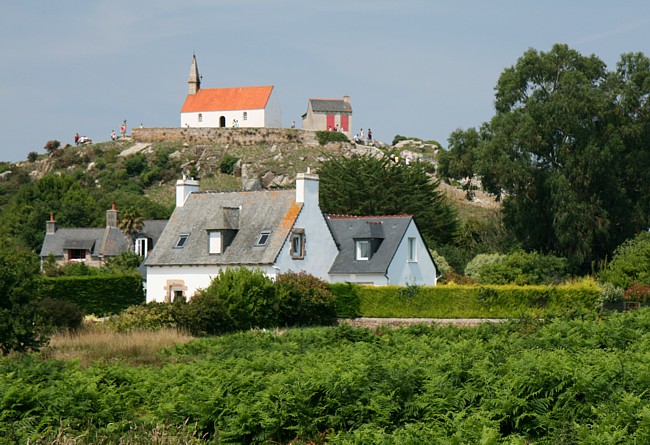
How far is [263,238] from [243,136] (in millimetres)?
68064

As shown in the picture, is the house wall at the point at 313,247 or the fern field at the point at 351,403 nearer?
the fern field at the point at 351,403

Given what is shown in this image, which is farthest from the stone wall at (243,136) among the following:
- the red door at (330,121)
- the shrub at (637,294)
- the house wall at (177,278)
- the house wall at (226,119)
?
the shrub at (637,294)

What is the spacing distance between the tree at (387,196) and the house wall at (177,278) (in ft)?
76.3

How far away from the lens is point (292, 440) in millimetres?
15805

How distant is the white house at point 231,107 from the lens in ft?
384

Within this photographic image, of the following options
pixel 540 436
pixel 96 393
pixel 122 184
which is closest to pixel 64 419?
pixel 96 393

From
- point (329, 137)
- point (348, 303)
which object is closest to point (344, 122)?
point (329, 137)

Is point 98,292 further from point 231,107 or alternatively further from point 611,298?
point 231,107

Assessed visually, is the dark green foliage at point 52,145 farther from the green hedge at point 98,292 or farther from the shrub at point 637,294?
the shrub at point 637,294

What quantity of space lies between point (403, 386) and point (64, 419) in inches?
211

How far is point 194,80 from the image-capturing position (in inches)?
4756

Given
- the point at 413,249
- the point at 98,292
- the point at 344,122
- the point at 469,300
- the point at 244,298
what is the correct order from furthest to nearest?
1. the point at 344,122
2. the point at 413,249
3. the point at 98,292
4. the point at 469,300
5. the point at 244,298

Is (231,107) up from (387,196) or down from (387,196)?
up

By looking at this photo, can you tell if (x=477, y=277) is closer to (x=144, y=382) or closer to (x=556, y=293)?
(x=556, y=293)
